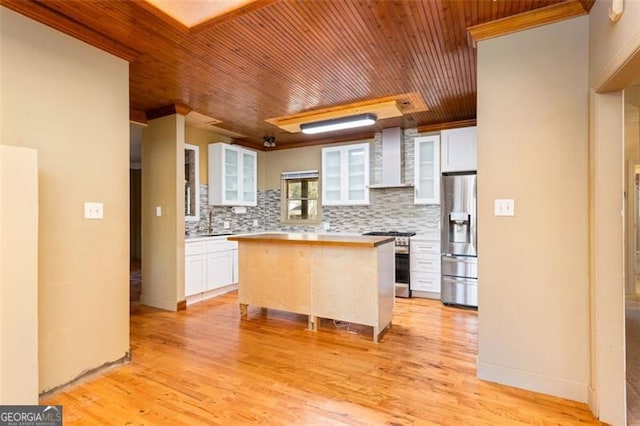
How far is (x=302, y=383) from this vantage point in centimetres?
235

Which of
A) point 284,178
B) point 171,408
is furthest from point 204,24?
point 284,178

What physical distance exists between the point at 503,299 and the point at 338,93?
261 centimetres

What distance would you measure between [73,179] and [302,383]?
2.21 meters

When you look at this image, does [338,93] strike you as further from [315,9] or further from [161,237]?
[161,237]

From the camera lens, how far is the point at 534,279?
225 cm

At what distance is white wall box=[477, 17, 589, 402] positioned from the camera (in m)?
2.14

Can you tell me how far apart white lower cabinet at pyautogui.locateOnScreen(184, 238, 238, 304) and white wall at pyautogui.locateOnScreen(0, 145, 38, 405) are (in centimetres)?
230

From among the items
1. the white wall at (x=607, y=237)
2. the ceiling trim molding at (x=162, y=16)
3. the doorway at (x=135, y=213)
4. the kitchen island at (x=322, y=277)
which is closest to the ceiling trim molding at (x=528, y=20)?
the white wall at (x=607, y=237)

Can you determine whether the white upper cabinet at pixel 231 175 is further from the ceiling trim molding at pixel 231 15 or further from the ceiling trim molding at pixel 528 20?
the ceiling trim molding at pixel 528 20

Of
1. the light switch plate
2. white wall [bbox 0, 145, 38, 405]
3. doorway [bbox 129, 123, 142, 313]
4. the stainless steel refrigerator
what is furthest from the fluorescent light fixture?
doorway [bbox 129, 123, 142, 313]

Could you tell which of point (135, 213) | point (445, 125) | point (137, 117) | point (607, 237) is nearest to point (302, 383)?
point (607, 237)

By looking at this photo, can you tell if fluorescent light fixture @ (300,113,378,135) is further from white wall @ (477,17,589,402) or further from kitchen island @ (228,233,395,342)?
white wall @ (477,17,589,402)

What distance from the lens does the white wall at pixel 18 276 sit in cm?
186

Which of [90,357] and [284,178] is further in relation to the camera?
[284,178]
